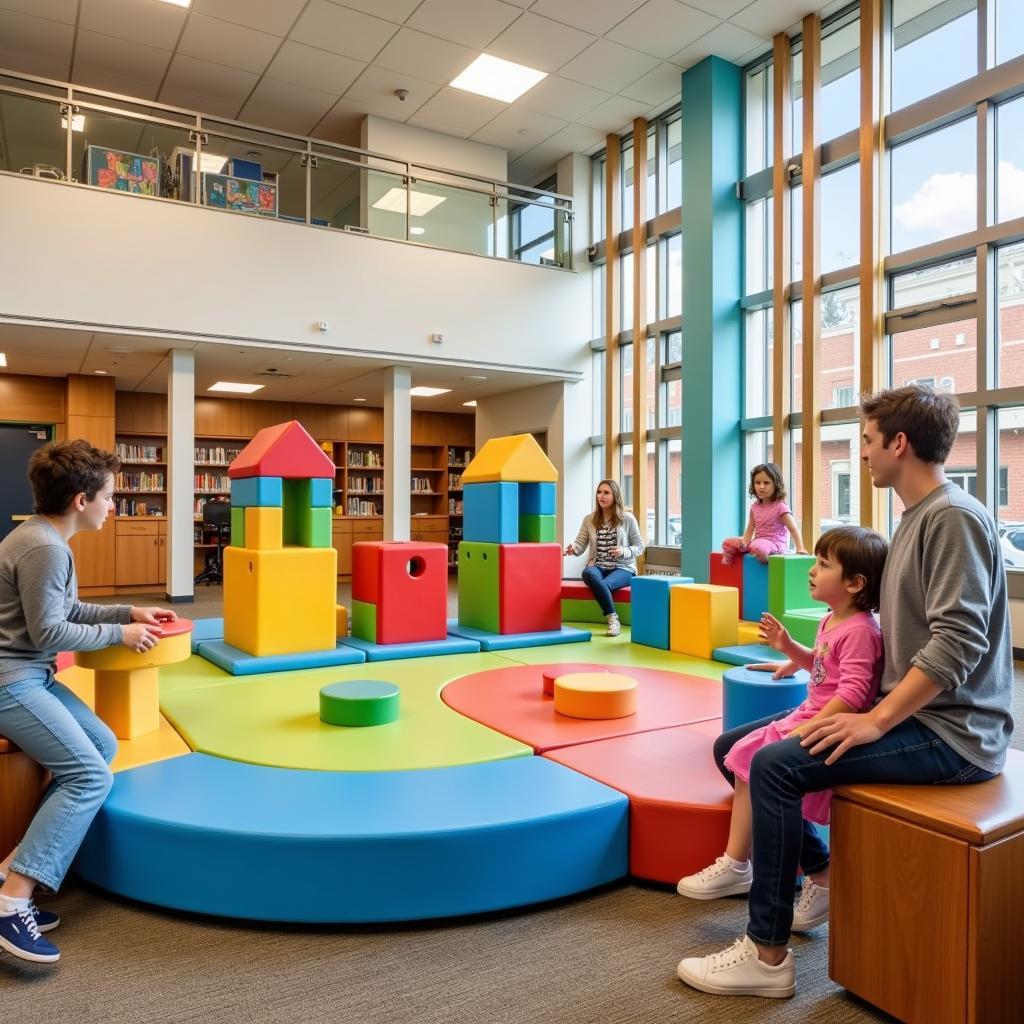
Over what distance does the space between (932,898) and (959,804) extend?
8.3 inches

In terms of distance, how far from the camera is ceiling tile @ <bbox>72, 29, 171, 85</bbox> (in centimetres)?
808

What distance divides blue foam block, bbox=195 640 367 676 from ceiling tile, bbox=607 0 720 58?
6.48 metres

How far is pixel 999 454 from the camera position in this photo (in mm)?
6477

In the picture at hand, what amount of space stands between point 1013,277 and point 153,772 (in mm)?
6874

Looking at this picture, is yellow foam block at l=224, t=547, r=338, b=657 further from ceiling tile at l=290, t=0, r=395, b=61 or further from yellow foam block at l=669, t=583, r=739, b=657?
ceiling tile at l=290, t=0, r=395, b=61

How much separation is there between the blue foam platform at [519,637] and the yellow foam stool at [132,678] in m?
2.54

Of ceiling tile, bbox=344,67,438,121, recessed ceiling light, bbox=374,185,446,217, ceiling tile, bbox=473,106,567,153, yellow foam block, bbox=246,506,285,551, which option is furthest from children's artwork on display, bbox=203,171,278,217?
yellow foam block, bbox=246,506,285,551

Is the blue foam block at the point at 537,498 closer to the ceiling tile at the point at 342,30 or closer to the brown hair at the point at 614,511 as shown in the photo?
the brown hair at the point at 614,511

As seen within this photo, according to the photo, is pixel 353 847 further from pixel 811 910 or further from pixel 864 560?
pixel 864 560

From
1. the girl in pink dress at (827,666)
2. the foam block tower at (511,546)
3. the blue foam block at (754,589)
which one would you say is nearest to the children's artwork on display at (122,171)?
the foam block tower at (511,546)

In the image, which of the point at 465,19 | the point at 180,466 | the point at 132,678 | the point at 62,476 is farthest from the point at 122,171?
the point at 62,476

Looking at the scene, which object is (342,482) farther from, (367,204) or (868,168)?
(868,168)

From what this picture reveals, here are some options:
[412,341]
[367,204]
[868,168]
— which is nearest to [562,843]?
[868,168]

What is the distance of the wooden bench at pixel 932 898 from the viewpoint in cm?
169
